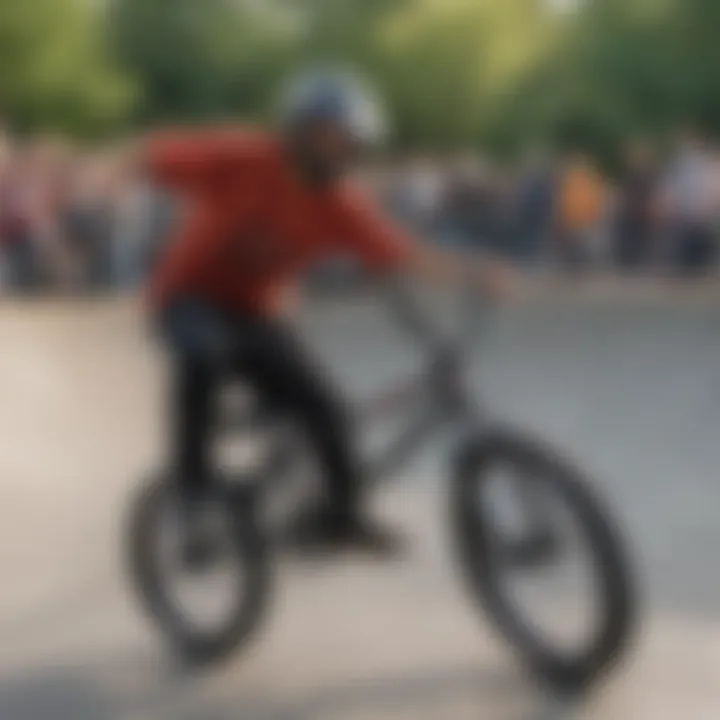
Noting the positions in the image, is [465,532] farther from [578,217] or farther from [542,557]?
[578,217]

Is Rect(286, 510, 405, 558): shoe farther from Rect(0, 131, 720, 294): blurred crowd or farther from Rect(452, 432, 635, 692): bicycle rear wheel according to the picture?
Rect(0, 131, 720, 294): blurred crowd

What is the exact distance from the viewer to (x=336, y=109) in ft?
16.3

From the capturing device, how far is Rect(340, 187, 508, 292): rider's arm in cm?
492

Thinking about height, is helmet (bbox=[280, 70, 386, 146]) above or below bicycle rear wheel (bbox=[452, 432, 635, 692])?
above

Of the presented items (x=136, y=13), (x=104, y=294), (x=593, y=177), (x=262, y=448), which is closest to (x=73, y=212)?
(x=104, y=294)

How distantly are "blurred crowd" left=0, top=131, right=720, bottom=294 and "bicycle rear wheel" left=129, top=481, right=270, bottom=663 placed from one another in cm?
1109

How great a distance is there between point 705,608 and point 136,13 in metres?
45.3

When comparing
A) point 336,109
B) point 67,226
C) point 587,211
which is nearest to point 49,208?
point 67,226

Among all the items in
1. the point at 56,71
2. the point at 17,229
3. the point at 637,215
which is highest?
the point at 56,71

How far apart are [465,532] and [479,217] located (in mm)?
14596

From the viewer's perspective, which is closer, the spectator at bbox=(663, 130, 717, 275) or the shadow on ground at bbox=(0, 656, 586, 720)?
the shadow on ground at bbox=(0, 656, 586, 720)

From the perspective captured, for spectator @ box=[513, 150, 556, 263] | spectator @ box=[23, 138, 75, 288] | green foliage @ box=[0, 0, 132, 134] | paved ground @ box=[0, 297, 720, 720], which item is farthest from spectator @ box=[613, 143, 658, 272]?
green foliage @ box=[0, 0, 132, 134]

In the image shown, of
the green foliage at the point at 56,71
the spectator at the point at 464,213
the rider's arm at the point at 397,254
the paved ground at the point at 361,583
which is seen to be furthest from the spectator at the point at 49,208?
the green foliage at the point at 56,71

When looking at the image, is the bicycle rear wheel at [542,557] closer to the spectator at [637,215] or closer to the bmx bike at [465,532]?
the bmx bike at [465,532]
